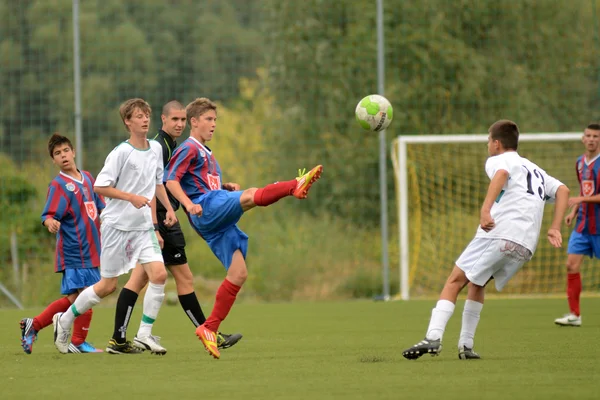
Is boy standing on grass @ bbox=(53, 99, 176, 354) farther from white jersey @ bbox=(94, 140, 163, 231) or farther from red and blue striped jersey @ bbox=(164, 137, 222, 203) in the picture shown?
red and blue striped jersey @ bbox=(164, 137, 222, 203)

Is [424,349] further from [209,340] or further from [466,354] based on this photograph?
[209,340]

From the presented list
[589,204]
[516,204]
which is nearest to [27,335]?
[516,204]

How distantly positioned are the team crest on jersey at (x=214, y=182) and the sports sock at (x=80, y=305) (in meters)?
1.13

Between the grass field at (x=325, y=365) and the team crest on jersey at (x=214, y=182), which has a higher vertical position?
the team crest on jersey at (x=214, y=182)

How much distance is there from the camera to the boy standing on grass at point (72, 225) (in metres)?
7.65

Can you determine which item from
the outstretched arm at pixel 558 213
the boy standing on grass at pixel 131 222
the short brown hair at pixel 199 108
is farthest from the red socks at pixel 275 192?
the outstretched arm at pixel 558 213

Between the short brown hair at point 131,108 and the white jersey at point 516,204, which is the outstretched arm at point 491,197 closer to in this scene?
the white jersey at point 516,204

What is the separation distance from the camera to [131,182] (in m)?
6.99

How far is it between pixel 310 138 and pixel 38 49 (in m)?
4.14

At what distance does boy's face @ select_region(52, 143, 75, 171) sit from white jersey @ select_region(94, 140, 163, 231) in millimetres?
796

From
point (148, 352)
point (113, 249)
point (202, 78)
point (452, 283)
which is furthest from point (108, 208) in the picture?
point (202, 78)

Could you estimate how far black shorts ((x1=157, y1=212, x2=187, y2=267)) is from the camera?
7789mm

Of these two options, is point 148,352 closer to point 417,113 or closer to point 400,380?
point 400,380

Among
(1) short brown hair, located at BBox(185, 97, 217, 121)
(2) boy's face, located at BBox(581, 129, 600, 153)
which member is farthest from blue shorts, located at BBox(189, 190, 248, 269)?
(2) boy's face, located at BBox(581, 129, 600, 153)
